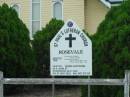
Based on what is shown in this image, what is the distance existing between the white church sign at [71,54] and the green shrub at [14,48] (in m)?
4.67

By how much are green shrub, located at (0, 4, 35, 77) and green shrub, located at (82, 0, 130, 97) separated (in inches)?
137

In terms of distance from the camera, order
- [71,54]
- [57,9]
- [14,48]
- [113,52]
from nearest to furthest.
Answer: [71,54], [113,52], [14,48], [57,9]

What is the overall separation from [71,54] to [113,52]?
155 centimetres

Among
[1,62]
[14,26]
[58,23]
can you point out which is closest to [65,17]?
[58,23]

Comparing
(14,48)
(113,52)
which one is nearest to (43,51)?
(14,48)

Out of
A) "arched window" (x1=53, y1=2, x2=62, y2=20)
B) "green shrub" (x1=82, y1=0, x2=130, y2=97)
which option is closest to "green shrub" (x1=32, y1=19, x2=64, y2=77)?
"arched window" (x1=53, y1=2, x2=62, y2=20)

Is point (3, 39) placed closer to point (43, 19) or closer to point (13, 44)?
point (13, 44)

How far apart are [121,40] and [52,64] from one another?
1907mm

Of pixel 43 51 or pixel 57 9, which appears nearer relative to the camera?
pixel 43 51

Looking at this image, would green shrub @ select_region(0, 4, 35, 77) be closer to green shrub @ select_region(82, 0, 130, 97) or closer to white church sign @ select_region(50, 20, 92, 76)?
green shrub @ select_region(82, 0, 130, 97)

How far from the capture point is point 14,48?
16703 millimetres

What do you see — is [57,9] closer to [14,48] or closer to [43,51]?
[43,51]

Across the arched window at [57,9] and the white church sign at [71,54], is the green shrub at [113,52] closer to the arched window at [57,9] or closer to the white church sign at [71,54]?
the white church sign at [71,54]

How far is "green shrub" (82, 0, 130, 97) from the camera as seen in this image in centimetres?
1251
